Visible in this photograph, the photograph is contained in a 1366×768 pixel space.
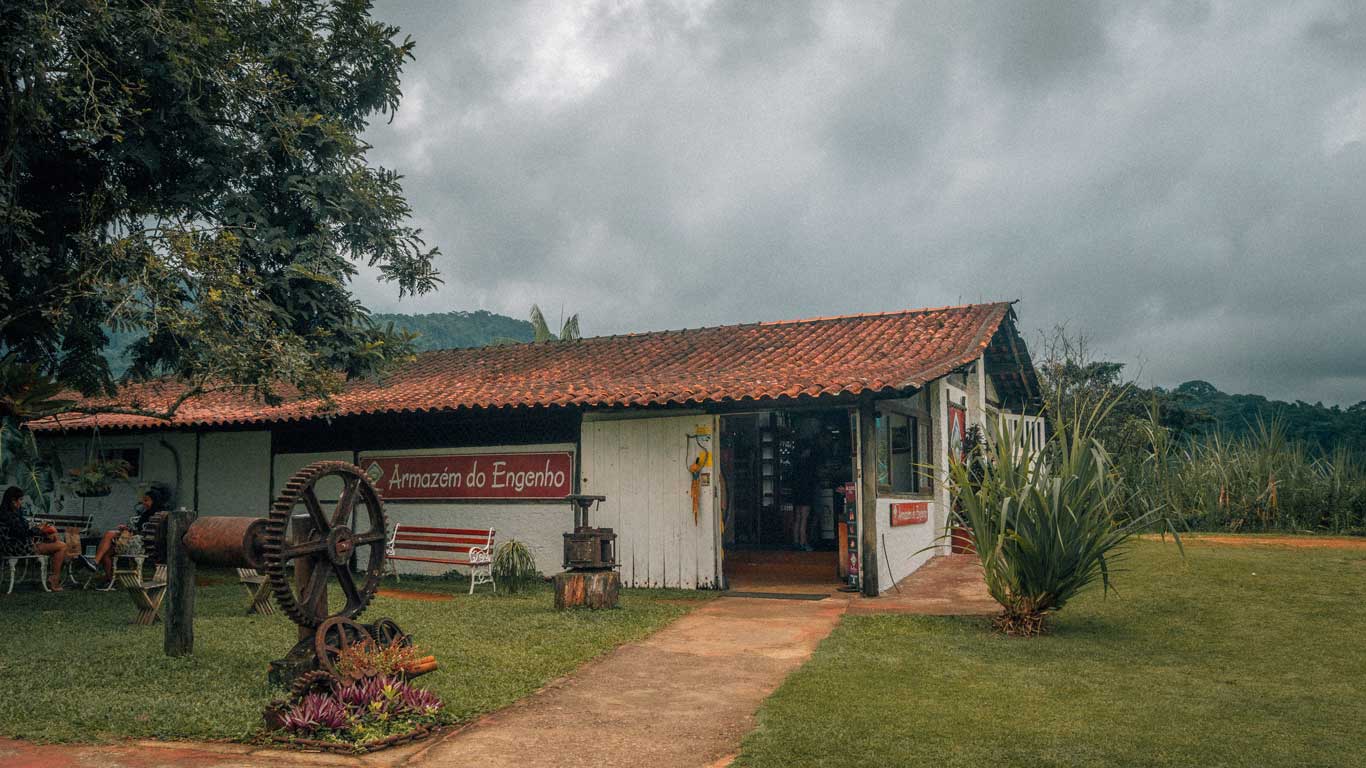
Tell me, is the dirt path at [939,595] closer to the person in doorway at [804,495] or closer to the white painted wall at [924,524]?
the white painted wall at [924,524]

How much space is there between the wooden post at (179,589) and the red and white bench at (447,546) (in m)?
4.67

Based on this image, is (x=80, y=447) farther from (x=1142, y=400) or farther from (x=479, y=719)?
(x=1142, y=400)

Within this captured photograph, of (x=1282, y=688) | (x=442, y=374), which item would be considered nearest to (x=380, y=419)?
(x=442, y=374)

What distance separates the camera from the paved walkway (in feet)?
15.4

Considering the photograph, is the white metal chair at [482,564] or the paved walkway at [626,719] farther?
the white metal chair at [482,564]

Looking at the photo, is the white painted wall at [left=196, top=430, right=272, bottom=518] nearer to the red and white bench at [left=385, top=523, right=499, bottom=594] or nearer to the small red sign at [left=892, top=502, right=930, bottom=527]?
the red and white bench at [left=385, top=523, right=499, bottom=594]

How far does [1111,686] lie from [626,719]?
323cm

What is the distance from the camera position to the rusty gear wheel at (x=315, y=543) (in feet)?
18.0

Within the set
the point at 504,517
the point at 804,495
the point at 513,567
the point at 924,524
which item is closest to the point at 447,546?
the point at 504,517

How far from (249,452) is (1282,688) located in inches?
544

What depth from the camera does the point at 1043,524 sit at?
7.82m

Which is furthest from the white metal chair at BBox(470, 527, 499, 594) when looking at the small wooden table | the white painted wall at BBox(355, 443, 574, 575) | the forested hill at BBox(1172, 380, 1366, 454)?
the forested hill at BBox(1172, 380, 1366, 454)

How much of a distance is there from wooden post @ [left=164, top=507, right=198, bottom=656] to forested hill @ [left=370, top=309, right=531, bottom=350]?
42.4 metres

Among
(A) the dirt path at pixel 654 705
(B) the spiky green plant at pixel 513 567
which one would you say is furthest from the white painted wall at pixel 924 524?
(B) the spiky green plant at pixel 513 567
